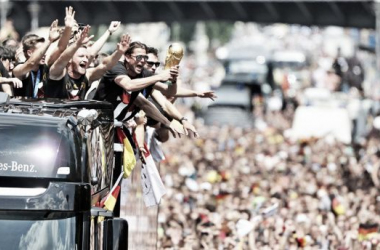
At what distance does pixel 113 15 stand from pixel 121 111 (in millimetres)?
64955

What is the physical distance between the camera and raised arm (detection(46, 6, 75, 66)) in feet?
37.0

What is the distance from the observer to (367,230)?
19.7m

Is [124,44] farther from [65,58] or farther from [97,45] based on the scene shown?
[97,45]

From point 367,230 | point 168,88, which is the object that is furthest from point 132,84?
point 367,230

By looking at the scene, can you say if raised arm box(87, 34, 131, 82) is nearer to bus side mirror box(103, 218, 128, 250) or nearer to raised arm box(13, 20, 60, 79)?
raised arm box(13, 20, 60, 79)

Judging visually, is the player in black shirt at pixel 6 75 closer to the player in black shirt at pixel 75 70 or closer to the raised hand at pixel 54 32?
the player in black shirt at pixel 75 70

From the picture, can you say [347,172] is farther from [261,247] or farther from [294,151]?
[261,247]

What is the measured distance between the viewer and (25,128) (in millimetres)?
9125

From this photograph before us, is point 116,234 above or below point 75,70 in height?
below

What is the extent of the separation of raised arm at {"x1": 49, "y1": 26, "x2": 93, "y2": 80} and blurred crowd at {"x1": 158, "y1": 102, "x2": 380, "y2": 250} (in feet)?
20.4

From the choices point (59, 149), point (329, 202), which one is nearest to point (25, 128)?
point (59, 149)

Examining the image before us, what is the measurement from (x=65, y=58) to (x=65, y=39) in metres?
0.24

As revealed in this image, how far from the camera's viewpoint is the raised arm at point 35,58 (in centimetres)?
1134

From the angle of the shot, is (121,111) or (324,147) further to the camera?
(324,147)
